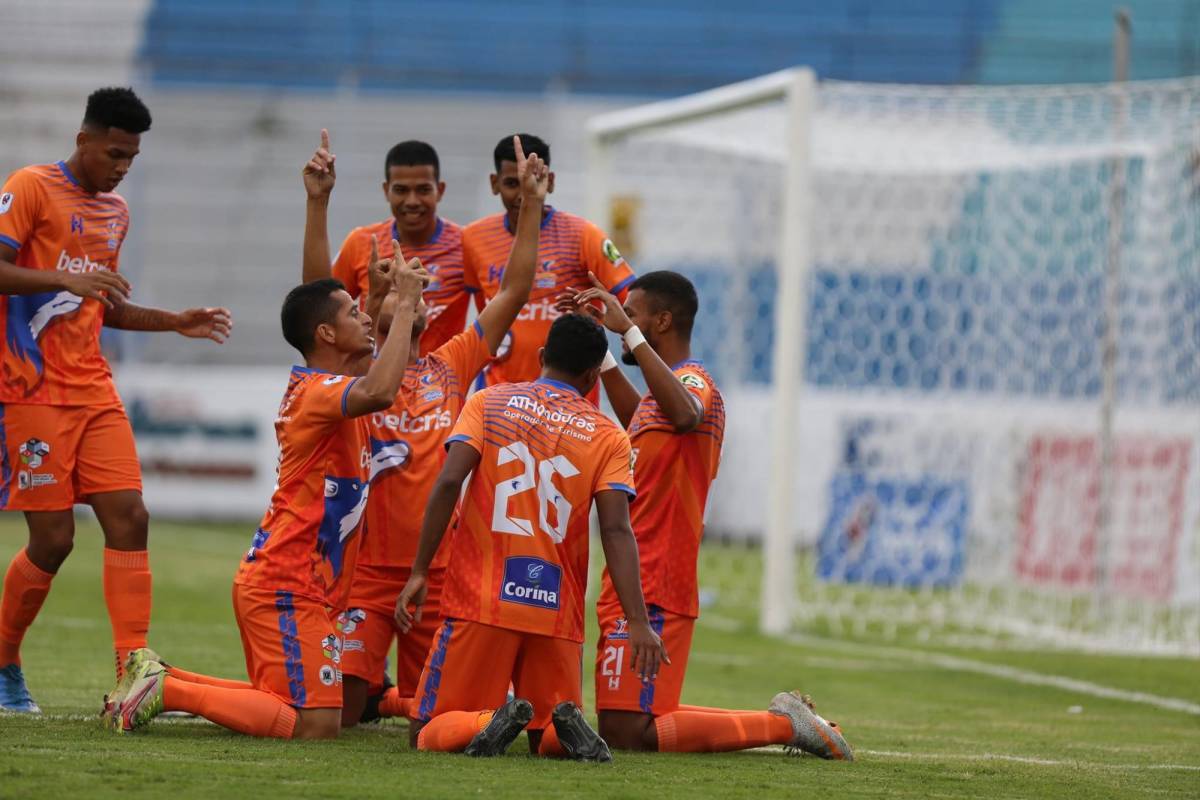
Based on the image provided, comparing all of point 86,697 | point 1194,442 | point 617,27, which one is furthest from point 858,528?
point 617,27

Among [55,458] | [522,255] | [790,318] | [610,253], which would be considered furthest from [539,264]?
[790,318]

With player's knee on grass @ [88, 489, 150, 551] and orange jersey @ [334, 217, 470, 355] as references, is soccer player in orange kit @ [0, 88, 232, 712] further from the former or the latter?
orange jersey @ [334, 217, 470, 355]

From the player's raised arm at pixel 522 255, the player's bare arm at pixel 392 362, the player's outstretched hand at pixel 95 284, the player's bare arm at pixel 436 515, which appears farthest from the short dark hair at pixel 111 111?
the player's bare arm at pixel 436 515

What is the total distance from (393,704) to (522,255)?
1.90m

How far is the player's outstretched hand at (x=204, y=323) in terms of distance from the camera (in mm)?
6504

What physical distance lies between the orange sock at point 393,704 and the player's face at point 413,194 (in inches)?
77.6

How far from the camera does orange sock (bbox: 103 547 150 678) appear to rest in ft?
20.2

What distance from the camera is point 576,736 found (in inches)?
205

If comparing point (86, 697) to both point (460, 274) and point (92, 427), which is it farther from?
point (460, 274)

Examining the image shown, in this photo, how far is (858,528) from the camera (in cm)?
1374

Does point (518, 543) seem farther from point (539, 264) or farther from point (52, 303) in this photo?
point (52, 303)

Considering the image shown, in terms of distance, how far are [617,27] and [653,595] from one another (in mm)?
21409

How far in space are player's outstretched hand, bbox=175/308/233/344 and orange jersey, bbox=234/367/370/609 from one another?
0.85 meters

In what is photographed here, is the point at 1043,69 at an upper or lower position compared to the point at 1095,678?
upper
